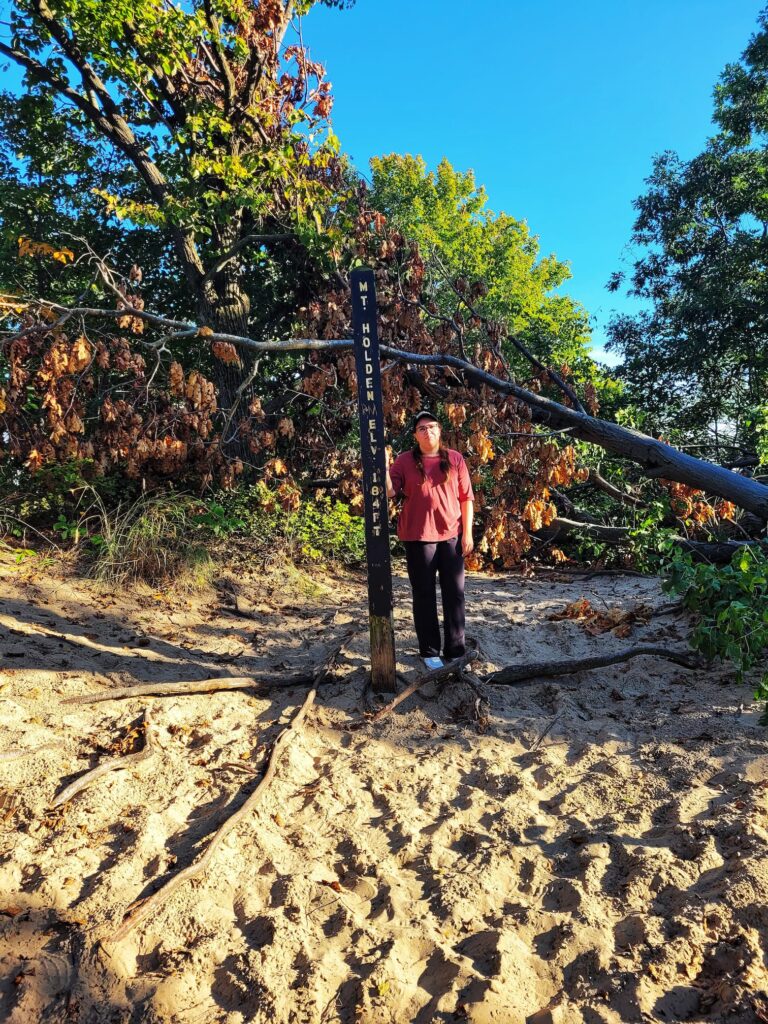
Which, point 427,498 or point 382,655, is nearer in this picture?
point 382,655

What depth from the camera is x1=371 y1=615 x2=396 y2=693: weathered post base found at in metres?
4.21

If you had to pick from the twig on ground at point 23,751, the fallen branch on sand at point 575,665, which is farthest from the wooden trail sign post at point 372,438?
the twig on ground at point 23,751

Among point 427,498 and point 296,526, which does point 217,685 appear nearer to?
point 427,498

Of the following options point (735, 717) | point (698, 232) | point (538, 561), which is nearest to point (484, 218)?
point (698, 232)

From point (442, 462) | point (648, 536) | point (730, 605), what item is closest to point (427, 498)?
point (442, 462)

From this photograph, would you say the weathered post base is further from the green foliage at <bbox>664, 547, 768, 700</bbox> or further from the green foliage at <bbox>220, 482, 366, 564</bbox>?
the green foliage at <bbox>220, 482, 366, 564</bbox>

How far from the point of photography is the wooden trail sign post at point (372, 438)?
4.15m

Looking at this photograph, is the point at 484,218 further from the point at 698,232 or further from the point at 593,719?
the point at 593,719

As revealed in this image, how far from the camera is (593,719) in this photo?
4047 mm

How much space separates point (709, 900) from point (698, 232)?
53.8 feet

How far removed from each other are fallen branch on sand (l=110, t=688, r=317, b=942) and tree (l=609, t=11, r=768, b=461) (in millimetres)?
10651

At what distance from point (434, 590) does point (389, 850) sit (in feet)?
6.60

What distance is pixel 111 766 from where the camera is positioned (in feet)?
10.7

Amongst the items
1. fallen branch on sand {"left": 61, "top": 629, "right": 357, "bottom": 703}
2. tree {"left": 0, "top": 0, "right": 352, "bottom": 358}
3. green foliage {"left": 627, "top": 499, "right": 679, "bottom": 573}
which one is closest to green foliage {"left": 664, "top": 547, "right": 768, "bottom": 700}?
green foliage {"left": 627, "top": 499, "right": 679, "bottom": 573}
